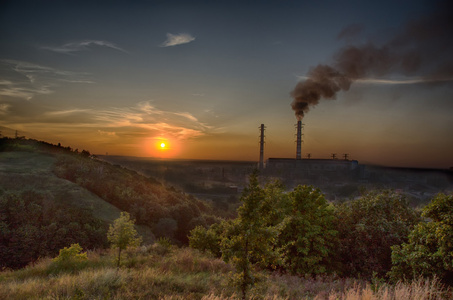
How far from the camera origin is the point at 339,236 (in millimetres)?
19047

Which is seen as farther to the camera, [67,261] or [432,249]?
[67,261]

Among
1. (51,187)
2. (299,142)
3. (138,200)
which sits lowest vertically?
(138,200)

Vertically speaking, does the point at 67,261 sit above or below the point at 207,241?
above

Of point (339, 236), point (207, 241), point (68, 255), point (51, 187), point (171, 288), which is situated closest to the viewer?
point (171, 288)

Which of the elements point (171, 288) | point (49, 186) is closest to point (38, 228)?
point (49, 186)

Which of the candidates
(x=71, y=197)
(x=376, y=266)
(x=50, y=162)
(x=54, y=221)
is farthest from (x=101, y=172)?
(x=376, y=266)

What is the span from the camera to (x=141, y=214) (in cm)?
4497

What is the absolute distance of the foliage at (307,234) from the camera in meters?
16.6

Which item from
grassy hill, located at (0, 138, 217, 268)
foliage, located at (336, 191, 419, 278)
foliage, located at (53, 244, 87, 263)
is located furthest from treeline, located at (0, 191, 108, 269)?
foliage, located at (336, 191, 419, 278)

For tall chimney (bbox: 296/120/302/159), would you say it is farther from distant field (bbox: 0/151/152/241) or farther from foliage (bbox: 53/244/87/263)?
foliage (bbox: 53/244/87/263)

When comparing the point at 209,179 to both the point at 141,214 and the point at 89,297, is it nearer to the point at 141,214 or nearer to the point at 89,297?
the point at 141,214

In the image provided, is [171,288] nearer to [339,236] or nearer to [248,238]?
[248,238]

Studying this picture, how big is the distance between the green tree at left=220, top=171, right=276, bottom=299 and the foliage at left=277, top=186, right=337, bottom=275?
698 cm

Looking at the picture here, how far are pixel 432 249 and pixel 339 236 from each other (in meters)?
7.18
